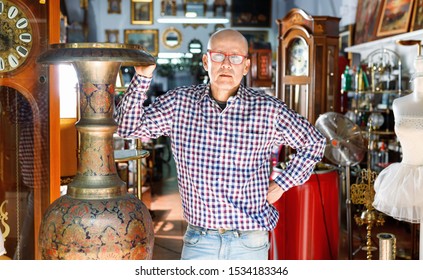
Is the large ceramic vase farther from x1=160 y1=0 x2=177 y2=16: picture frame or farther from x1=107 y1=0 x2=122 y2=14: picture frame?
x1=107 y1=0 x2=122 y2=14: picture frame

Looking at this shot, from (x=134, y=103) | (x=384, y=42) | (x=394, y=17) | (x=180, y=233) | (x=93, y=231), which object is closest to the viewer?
(x=93, y=231)

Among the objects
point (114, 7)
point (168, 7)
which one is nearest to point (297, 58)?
point (168, 7)

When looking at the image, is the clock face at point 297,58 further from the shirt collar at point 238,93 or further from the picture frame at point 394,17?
the shirt collar at point 238,93

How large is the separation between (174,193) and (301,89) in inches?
107

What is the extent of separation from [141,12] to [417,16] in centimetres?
760

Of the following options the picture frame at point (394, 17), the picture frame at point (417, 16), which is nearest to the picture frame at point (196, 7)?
the picture frame at point (394, 17)

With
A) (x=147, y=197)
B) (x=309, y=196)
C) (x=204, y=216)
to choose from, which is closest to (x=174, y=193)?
(x=147, y=197)

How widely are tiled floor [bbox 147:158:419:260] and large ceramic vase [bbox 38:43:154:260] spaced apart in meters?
2.82

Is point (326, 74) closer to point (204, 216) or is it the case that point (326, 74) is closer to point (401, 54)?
point (401, 54)

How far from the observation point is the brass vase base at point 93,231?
1.67 m

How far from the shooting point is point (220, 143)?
210 centimetres

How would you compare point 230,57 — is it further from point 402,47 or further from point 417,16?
point 402,47

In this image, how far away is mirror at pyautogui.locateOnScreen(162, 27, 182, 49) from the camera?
12.6m
